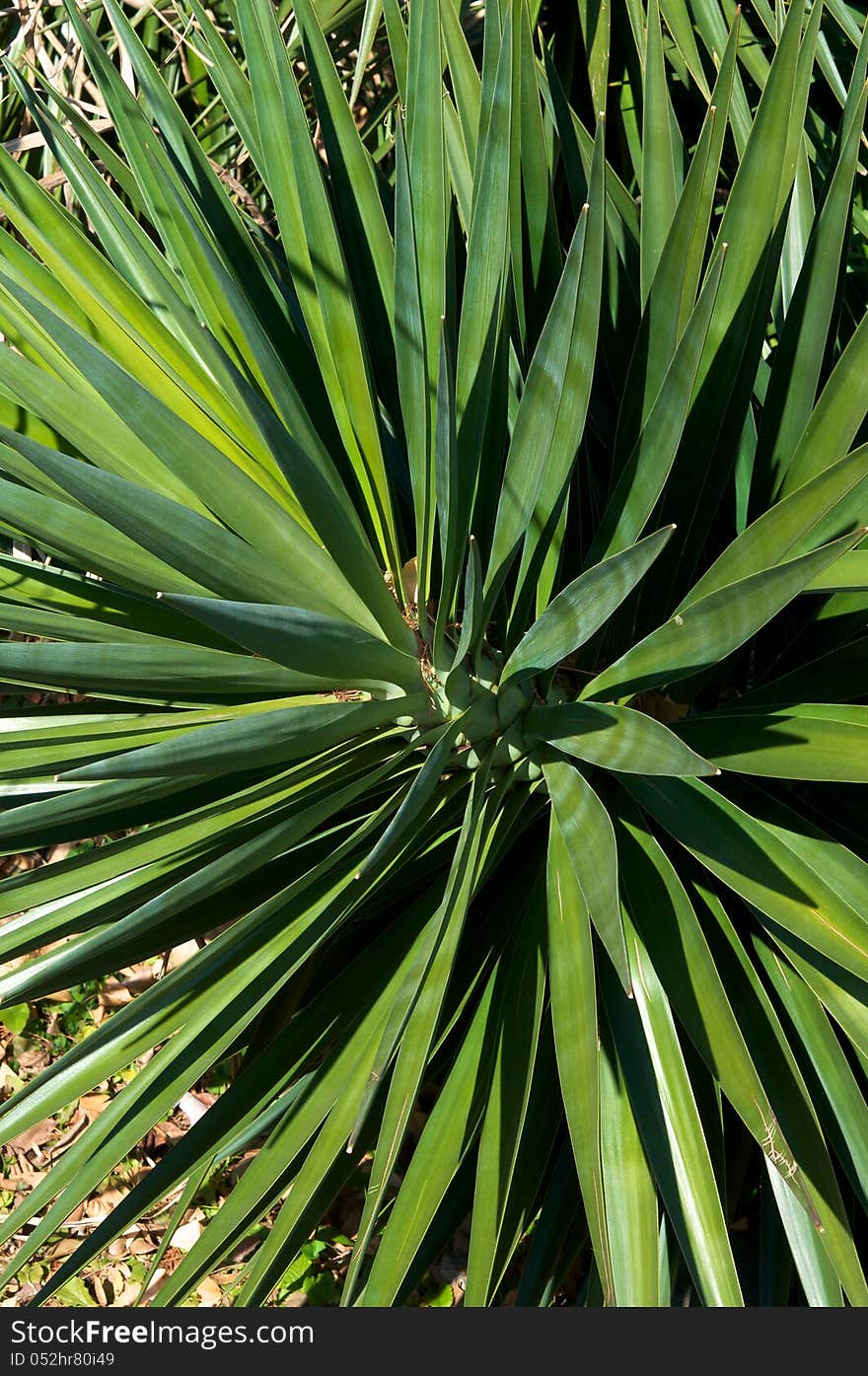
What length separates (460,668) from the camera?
106 centimetres

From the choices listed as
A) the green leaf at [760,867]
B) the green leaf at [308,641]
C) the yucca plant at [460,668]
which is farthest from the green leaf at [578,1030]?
the green leaf at [308,641]

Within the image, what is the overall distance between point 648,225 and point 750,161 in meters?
0.17

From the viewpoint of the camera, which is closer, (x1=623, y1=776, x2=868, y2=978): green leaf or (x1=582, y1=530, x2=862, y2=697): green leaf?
(x1=582, y1=530, x2=862, y2=697): green leaf

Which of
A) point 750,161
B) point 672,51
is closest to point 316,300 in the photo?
point 750,161

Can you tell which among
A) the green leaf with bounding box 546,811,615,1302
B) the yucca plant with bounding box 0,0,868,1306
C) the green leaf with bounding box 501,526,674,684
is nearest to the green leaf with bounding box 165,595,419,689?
the yucca plant with bounding box 0,0,868,1306

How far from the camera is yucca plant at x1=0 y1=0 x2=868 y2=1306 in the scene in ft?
Result: 2.84

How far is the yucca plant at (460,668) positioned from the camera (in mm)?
865

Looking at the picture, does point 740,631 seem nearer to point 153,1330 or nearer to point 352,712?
point 352,712

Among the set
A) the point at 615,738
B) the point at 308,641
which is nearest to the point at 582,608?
the point at 615,738

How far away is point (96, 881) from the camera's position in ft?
3.59

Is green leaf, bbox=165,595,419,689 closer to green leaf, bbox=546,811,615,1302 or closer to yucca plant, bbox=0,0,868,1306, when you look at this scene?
yucca plant, bbox=0,0,868,1306

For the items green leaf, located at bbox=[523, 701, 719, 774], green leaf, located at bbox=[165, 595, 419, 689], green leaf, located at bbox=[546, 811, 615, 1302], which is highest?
green leaf, located at bbox=[165, 595, 419, 689]

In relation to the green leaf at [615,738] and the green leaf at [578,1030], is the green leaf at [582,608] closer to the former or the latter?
the green leaf at [615,738]

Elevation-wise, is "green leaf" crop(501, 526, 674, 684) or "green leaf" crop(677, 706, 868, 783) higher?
"green leaf" crop(501, 526, 674, 684)
